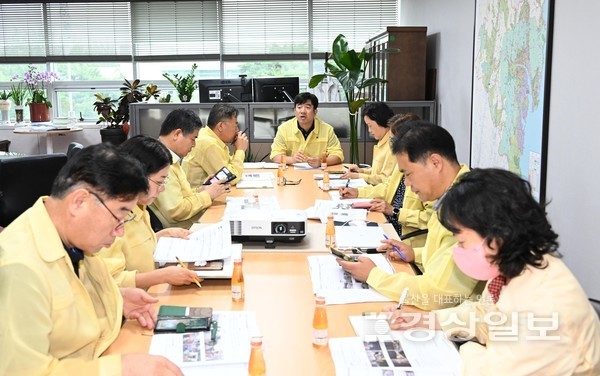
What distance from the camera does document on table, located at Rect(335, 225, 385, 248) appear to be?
2.56m

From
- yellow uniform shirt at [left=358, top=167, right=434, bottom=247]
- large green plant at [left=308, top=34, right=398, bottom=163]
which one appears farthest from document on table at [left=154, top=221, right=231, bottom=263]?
large green plant at [left=308, top=34, right=398, bottom=163]

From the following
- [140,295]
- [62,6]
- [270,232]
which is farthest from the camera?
[62,6]

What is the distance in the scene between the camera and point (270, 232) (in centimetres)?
261

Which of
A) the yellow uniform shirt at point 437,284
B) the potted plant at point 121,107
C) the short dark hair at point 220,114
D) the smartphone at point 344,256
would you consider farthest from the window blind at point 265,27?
the yellow uniform shirt at point 437,284

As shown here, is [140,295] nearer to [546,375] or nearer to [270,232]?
[270,232]

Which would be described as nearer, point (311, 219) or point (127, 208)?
point (127, 208)

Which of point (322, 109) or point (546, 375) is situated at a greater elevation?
point (322, 109)

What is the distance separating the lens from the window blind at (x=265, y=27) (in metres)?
8.58

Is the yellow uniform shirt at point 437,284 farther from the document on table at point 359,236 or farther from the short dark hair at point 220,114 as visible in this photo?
the short dark hair at point 220,114

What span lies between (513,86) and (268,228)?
2.21 metres

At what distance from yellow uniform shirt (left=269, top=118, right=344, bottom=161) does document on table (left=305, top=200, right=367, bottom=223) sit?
2.17 metres

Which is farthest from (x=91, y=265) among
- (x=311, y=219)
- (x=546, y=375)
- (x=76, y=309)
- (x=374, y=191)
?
(x=374, y=191)

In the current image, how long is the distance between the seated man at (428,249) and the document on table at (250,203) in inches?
44.4

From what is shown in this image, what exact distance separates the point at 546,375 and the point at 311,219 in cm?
201
